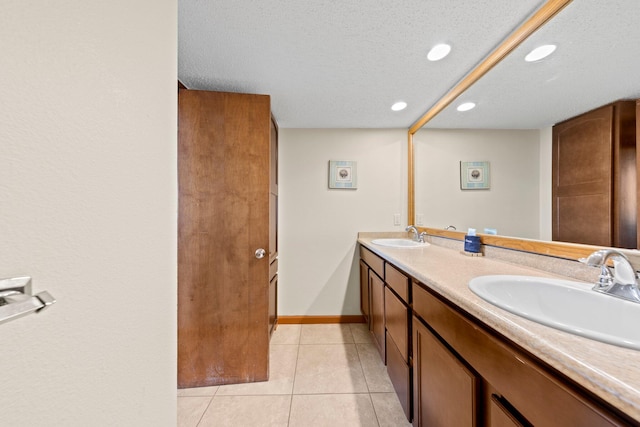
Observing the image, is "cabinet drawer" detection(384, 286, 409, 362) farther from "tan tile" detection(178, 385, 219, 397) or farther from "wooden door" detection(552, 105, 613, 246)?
"tan tile" detection(178, 385, 219, 397)

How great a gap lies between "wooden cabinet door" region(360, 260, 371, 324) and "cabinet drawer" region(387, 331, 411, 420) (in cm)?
58

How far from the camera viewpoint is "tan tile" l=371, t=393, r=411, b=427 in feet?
4.11

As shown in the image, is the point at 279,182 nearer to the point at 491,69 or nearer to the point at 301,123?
the point at 301,123

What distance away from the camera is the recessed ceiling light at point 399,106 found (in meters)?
1.92

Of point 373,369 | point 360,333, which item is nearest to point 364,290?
point 360,333

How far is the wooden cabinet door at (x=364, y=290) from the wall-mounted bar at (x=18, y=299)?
200 centimetres

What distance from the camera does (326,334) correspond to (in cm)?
219

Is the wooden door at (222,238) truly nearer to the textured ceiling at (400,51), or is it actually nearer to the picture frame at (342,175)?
the textured ceiling at (400,51)

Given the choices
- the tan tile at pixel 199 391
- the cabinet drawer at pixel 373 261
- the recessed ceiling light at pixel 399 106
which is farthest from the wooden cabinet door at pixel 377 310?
the recessed ceiling light at pixel 399 106

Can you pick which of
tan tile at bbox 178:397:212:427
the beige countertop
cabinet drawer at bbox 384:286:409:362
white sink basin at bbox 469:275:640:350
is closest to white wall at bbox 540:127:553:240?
white sink basin at bbox 469:275:640:350

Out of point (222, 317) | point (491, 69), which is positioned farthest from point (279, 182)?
point (491, 69)

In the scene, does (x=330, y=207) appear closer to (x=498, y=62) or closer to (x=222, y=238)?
(x=222, y=238)

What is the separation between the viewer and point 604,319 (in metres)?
0.69

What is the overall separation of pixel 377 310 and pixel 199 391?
1337 millimetres
